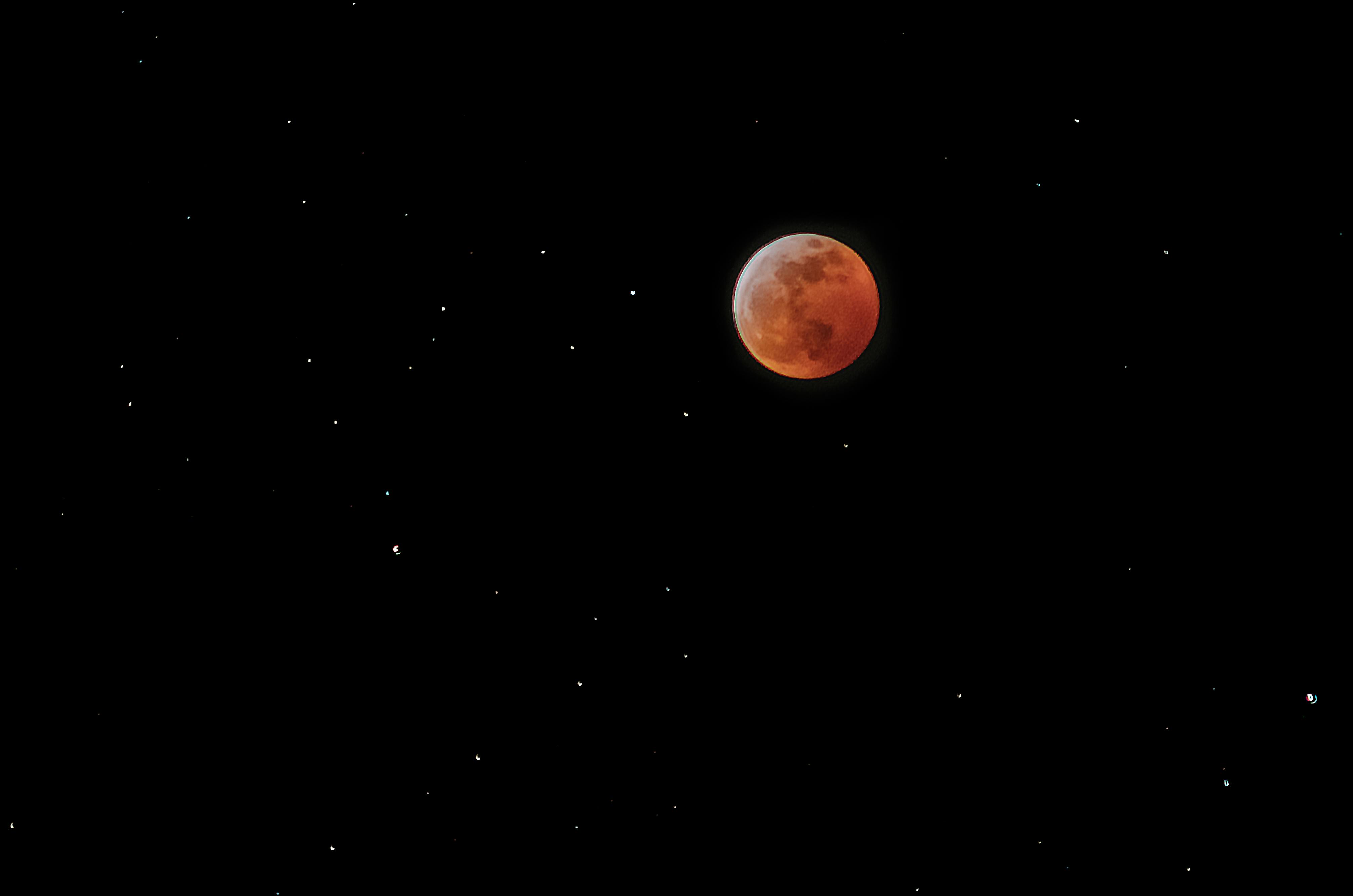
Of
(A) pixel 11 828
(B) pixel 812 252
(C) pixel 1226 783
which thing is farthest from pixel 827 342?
(A) pixel 11 828

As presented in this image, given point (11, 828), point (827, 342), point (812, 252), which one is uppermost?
point (812, 252)

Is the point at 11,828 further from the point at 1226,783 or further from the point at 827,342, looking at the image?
the point at 1226,783

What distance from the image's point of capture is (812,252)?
178cm

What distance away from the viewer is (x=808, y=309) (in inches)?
66.9

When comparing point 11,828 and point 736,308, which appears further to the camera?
point 11,828

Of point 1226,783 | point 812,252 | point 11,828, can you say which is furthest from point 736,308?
point 11,828

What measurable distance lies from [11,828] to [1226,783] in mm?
3238

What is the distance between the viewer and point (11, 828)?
2213 millimetres

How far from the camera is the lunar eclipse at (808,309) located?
1.70m

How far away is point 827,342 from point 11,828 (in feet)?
8.49

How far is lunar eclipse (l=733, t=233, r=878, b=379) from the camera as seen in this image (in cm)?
170

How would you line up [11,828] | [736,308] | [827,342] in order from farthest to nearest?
[11,828]
[736,308]
[827,342]

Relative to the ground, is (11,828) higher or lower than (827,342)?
lower

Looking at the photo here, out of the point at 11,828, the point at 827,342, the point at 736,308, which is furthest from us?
the point at 11,828
